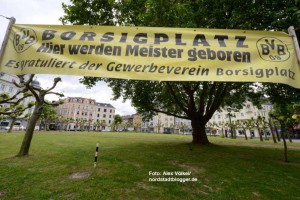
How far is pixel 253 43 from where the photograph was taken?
11.0ft

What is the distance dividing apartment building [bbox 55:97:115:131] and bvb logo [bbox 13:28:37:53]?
326ft

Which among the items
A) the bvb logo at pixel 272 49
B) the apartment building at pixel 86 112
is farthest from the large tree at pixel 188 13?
the apartment building at pixel 86 112

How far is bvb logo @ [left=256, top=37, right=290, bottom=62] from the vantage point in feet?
10.6

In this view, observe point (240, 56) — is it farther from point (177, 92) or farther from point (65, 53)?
point (177, 92)

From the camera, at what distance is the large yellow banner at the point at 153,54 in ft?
10.3

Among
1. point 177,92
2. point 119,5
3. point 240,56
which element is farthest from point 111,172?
point 177,92

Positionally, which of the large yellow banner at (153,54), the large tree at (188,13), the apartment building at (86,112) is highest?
the apartment building at (86,112)

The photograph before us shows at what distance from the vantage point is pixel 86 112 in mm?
109188

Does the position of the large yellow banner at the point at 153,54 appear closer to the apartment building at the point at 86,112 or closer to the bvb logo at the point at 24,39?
the bvb logo at the point at 24,39

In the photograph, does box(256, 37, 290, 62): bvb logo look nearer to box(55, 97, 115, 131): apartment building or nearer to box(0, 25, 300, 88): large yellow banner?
box(0, 25, 300, 88): large yellow banner

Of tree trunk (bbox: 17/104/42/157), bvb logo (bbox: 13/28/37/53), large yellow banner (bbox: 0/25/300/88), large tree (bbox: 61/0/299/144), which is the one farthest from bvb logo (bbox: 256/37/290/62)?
tree trunk (bbox: 17/104/42/157)

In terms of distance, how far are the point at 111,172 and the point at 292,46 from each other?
7691 mm

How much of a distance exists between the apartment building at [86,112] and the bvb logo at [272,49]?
3978 inches

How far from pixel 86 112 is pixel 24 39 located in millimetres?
112434
